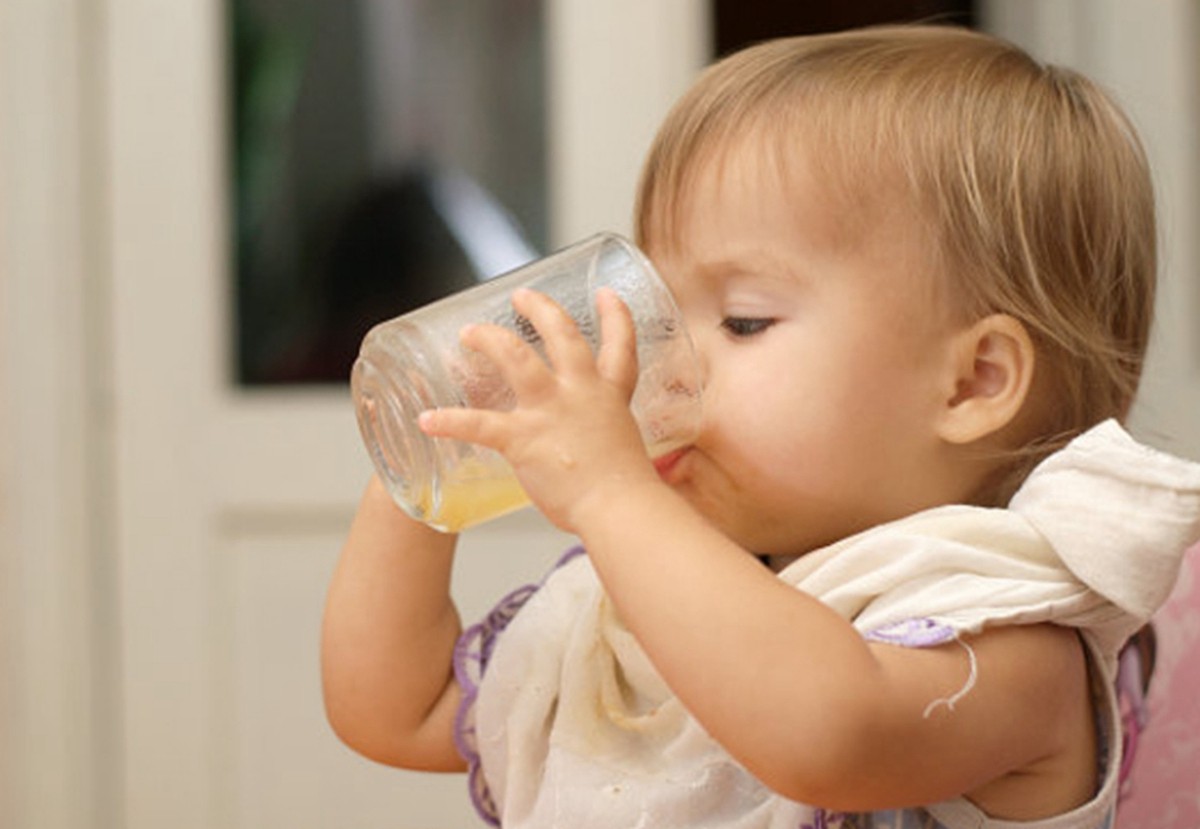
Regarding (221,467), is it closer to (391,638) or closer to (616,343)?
(391,638)

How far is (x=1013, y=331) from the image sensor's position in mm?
821

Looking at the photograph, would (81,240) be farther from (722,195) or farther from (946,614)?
(946,614)

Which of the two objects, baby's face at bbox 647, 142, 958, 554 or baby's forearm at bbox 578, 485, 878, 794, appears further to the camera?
baby's face at bbox 647, 142, 958, 554

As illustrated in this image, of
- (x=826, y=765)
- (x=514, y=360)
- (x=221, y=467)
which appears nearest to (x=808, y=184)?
(x=514, y=360)

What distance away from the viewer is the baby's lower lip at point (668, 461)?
2.71ft

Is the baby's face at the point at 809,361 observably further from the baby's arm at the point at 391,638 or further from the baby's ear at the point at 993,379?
the baby's arm at the point at 391,638

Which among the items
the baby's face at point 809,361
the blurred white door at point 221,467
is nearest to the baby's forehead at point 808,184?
the baby's face at point 809,361

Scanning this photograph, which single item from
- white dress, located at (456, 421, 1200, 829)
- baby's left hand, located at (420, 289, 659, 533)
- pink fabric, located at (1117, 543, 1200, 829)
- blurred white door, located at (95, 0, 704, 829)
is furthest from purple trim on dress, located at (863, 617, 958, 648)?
blurred white door, located at (95, 0, 704, 829)

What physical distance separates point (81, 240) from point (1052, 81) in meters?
1.64

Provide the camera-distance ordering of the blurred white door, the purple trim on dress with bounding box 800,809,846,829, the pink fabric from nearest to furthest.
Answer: the purple trim on dress with bounding box 800,809,846,829 < the pink fabric < the blurred white door

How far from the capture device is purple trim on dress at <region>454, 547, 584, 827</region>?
0.96m

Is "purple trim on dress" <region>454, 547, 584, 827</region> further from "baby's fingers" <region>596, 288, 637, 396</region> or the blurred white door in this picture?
the blurred white door

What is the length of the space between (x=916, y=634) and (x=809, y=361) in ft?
0.52

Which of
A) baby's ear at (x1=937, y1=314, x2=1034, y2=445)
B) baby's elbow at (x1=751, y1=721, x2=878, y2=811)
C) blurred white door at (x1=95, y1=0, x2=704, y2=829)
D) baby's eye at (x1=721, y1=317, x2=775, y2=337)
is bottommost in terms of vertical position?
blurred white door at (x1=95, y1=0, x2=704, y2=829)
